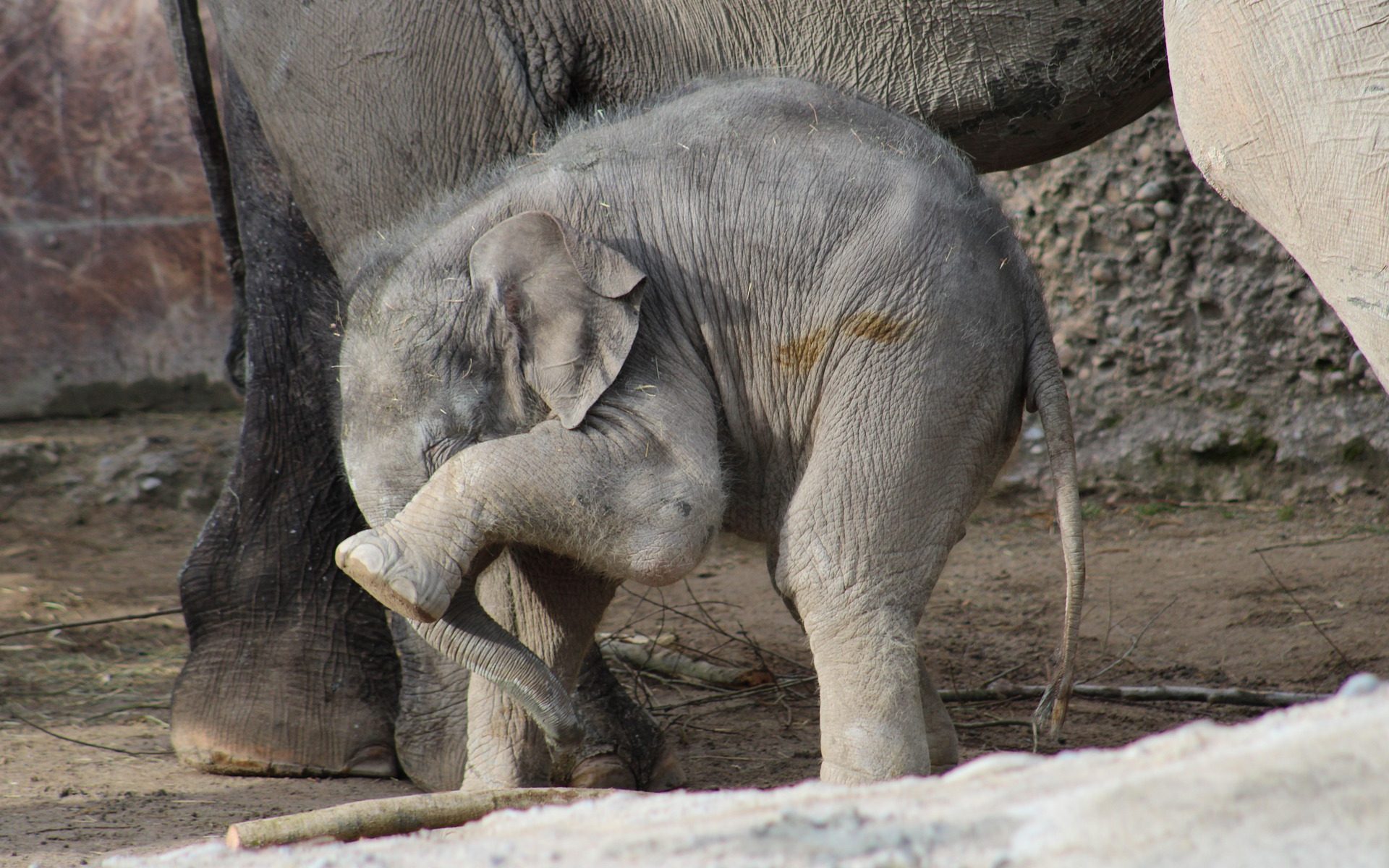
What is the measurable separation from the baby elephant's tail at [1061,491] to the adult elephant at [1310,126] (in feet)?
1.57

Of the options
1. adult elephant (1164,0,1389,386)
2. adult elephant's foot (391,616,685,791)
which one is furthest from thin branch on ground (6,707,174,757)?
adult elephant (1164,0,1389,386)

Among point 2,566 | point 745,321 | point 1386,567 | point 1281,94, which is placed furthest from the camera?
point 2,566

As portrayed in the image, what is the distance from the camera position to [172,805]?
119 inches

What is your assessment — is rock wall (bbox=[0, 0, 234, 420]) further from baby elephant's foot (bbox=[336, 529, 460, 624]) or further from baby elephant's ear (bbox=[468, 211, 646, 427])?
baby elephant's foot (bbox=[336, 529, 460, 624])

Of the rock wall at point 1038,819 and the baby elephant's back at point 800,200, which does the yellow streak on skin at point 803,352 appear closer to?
the baby elephant's back at point 800,200

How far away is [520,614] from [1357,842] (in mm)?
1714

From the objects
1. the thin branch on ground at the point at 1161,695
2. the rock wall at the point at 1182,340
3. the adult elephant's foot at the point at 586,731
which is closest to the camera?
the adult elephant's foot at the point at 586,731

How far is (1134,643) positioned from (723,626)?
3.99ft

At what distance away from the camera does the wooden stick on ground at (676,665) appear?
3.96 metres

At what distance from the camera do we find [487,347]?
101 inches

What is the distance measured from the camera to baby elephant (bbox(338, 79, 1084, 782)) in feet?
8.02

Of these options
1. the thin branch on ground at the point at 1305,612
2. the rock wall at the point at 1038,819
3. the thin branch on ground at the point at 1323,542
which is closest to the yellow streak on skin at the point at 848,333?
the rock wall at the point at 1038,819

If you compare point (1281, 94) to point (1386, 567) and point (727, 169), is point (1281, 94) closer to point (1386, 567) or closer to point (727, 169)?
point (727, 169)

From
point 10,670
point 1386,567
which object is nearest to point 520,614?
point 10,670
